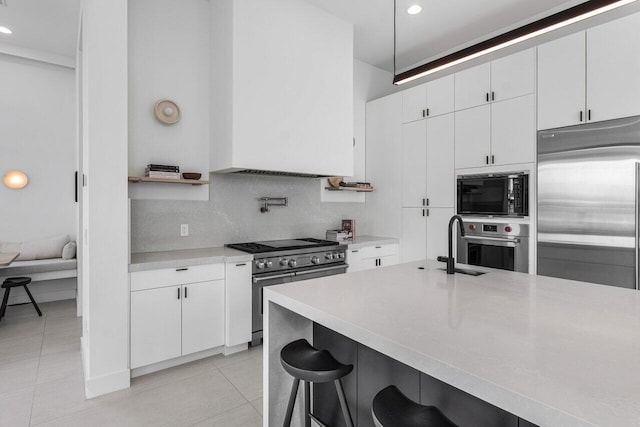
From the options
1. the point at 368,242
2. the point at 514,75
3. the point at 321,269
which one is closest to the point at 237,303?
the point at 321,269

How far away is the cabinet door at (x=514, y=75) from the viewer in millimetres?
3188

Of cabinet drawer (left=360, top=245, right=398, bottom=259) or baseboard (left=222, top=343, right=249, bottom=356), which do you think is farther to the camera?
cabinet drawer (left=360, top=245, right=398, bottom=259)

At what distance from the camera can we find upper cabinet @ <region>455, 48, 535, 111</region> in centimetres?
321

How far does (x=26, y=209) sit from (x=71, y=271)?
112 centimetres

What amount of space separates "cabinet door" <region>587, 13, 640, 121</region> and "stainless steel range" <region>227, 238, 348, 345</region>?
2601 millimetres

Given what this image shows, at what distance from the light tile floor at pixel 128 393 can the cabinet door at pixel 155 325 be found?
18 centimetres

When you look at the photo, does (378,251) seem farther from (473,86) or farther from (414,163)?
(473,86)

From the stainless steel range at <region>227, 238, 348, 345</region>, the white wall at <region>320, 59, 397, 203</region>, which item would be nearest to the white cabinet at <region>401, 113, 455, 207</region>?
the white wall at <region>320, 59, 397, 203</region>

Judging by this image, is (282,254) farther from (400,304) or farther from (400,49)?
(400,49)

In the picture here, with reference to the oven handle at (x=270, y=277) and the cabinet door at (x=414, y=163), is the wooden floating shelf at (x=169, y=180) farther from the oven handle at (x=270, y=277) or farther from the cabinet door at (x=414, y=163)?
the cabinet door at (x=414, y=163)

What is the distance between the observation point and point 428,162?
4094 mm

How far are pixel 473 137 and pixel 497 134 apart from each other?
25 cm

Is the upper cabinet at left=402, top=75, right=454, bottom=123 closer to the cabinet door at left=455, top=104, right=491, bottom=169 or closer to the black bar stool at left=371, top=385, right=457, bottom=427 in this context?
the cabinet door at left=455, top=104, right=491, bottom=169

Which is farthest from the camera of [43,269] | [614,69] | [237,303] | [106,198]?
[43,269]
